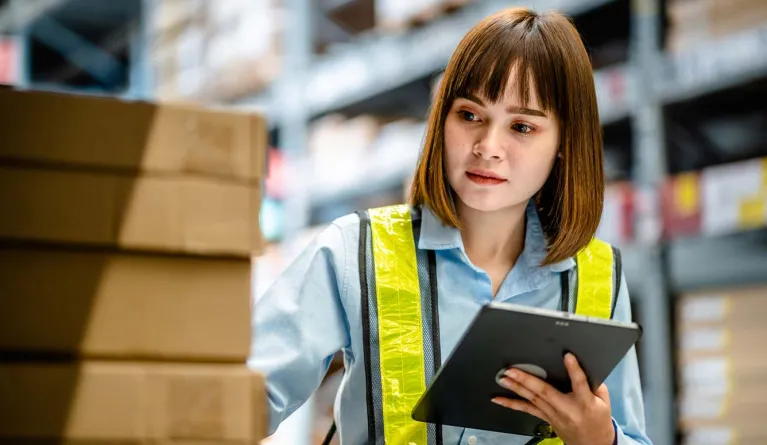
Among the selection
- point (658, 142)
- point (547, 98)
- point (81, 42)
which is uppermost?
point (81, 42)

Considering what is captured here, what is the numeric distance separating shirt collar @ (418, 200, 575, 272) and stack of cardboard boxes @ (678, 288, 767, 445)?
175 cm

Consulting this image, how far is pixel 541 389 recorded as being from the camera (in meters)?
1.19

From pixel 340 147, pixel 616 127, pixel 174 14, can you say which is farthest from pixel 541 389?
pixel 174 14

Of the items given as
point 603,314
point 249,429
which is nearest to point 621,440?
point 603,314

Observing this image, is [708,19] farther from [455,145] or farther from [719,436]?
[455,145]

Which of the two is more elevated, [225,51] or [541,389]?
[225,51]

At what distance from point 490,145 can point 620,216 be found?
2.30 metres

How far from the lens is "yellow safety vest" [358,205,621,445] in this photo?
Result: 4.43ft

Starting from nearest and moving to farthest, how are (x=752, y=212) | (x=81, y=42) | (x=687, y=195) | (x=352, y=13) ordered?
(x=752, y=212) → (x=687, y=195) → (x=352, y=13) → (x=81, y=42)

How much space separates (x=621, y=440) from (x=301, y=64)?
3.98 m

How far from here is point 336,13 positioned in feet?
17.7

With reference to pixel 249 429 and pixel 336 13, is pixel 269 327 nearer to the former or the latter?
pixel 249 429

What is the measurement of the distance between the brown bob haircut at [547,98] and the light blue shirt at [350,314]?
41 mm

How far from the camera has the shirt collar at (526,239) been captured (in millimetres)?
1426
